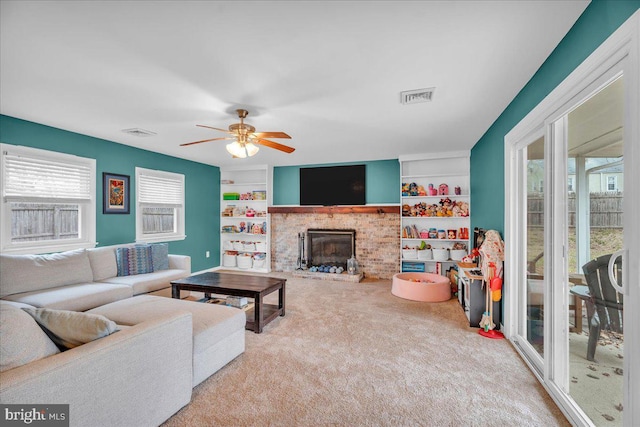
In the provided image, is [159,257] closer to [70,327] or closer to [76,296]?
[76,296]

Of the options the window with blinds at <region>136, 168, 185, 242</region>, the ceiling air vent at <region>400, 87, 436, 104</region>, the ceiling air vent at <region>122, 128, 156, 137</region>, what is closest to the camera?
the ceiling air vent at <region>400, 87, 436, 104</region>

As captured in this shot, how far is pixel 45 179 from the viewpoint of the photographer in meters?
3.60

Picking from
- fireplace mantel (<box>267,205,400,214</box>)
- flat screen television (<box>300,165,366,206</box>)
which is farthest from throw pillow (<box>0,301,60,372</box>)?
flat screen television (<box>300,165,366,206</box>)

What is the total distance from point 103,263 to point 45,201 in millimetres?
1038

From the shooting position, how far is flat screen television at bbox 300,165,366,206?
5770 mm

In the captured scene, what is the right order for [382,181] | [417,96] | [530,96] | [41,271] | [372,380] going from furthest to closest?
1. [382,181]
2. [41,271]
3. [417,96]
4. [530,96]
5. [372,380]

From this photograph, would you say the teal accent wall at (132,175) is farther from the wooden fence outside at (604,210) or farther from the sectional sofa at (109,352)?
the wooden fence outside at (604,210)

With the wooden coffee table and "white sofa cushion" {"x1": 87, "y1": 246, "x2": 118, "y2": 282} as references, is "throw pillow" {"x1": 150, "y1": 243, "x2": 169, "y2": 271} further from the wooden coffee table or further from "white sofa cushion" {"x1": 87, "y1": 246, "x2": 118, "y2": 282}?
the wooden coffee table

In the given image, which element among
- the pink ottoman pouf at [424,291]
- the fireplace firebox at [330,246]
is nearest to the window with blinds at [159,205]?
the fireplace firebox at [330,246]

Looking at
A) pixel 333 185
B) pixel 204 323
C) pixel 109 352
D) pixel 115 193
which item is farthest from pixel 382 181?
pixel 109 352

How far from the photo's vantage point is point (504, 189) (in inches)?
115

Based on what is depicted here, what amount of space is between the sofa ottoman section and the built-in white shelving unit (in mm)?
3641

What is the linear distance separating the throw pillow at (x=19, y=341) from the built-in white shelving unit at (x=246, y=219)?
487cm

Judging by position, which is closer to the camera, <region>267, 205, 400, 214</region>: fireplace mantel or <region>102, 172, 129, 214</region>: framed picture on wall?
<region>102, 172, 129, 214</region>: framed picture on wall
